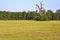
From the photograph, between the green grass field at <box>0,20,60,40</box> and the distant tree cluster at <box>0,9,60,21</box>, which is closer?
the green grass field at <box>0,20,60,40</box>

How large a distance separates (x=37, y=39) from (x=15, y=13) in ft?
296

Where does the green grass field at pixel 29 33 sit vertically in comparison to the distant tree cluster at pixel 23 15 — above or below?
above

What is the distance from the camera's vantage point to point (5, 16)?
93500 millimetres

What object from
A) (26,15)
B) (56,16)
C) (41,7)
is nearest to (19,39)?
(41,7)

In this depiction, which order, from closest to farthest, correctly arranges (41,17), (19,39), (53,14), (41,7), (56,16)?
(19,39)
(41,17)
(41,7)
(56,16)
(53,14)

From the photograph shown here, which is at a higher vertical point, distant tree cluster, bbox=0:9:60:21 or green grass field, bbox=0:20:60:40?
green grass field, bbox=0:20:60:40

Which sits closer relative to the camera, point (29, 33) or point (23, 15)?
point (29, 33)

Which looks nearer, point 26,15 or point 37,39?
point 37,39

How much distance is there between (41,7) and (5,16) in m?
28.0

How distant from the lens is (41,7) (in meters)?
70.5

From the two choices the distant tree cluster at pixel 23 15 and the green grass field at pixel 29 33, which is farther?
the distant tree cluster at pixel 23 15

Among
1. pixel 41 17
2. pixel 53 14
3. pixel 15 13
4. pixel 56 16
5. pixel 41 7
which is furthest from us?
pixel 15 13

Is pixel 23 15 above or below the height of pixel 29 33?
below

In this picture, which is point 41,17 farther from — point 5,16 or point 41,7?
point 5,16
